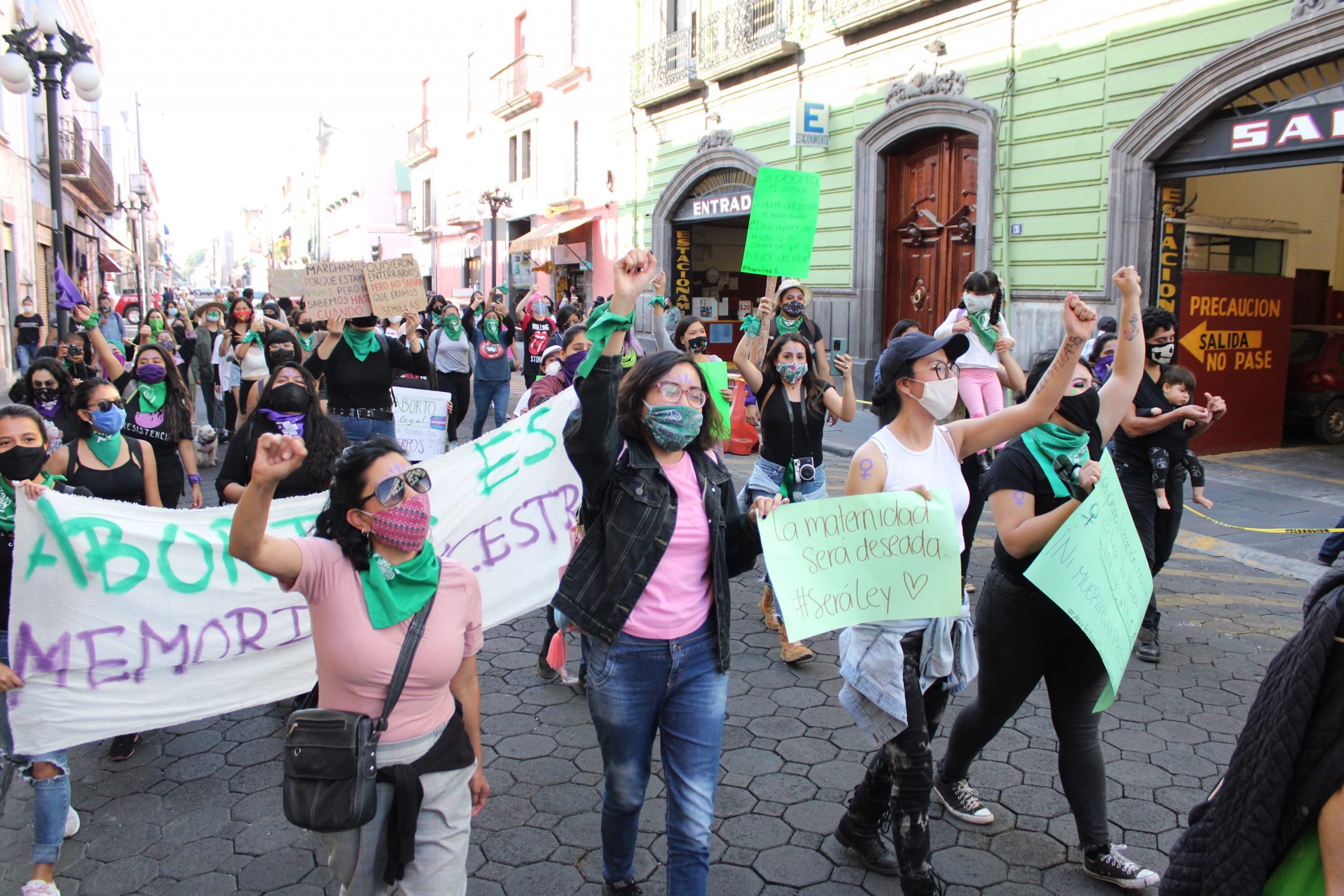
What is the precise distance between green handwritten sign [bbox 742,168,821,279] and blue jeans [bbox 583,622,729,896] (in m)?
4.83

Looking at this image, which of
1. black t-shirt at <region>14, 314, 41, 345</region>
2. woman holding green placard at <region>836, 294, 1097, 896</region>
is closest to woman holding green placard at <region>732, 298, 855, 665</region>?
woman holding green placard at <region>836, 294, 1097, 896</region>

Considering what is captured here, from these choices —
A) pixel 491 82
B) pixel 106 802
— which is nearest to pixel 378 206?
pixel 491 82

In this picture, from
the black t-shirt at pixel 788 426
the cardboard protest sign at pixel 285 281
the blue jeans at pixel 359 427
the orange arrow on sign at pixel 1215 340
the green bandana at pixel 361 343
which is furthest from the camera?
the orange arrow on sign at pixel 1215 340

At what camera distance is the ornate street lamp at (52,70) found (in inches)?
455

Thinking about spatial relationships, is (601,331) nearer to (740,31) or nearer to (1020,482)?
(1020,482)

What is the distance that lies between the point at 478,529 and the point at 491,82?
32.3m

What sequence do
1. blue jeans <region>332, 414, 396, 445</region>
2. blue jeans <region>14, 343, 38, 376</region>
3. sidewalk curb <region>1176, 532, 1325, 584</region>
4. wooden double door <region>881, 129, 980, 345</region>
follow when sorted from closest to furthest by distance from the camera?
1. blue jeans <region>332, 414, 396, 445</region>
2. sidewalk curb <region>1176, 532, 1325, 584</region>
3. wooden double door <region>881, 129, 980, 345</region>
4. blue jeans <region>14, 343, 38, 376</region>

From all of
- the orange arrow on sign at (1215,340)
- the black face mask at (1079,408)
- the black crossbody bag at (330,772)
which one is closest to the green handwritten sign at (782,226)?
the black face mask at (1079,408)

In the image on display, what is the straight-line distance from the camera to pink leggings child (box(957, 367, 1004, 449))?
6742mm

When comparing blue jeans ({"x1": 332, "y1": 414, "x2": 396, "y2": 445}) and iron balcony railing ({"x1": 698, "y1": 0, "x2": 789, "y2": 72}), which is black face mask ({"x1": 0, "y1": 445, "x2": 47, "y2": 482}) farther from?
iron balcony railing ({"x1": 698, "y1": 0, "x2": 789, "y2": 72})

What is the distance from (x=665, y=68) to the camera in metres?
21.4

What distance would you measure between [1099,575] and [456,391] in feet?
31.6

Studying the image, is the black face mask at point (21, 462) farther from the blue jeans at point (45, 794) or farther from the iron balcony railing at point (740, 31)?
the iron balcony railing at point (740, 31)

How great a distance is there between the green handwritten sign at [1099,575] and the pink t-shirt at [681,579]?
101cm
